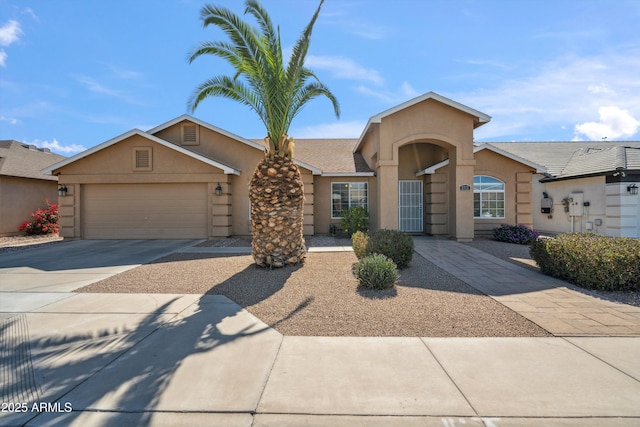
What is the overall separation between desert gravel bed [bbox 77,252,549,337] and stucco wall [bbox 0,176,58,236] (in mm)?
14003

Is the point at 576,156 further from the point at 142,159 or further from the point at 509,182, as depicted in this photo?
the point at 142,159

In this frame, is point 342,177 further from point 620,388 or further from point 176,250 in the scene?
point 620,388

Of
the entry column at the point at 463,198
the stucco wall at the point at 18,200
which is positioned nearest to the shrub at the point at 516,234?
the entry column at the point at 463,198

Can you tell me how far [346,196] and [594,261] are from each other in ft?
34.9

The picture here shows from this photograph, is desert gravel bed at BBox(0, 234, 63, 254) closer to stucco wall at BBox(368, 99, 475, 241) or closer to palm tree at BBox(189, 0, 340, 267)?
palm tree at BBox(189, 0, 340, 267)

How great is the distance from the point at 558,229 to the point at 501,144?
7.70m

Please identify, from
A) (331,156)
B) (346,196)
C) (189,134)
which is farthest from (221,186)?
(331,156)

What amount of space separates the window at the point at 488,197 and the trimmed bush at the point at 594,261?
753 centimetres

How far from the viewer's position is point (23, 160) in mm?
19422

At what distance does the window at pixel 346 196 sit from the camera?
53.2 ft

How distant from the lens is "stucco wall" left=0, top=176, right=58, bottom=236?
55.7 ft

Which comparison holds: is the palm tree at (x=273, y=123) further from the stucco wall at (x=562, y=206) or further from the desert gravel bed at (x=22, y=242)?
the stucco wall at (x=562, y=206)

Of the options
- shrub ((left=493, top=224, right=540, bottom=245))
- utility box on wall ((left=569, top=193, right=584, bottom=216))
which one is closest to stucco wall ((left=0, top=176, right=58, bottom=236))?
shrub ((left=493, top=224, right=540, bottom=245))

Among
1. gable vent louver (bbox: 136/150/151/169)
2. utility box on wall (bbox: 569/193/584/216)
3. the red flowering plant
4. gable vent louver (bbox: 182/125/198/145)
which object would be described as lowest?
the red flowering plant
